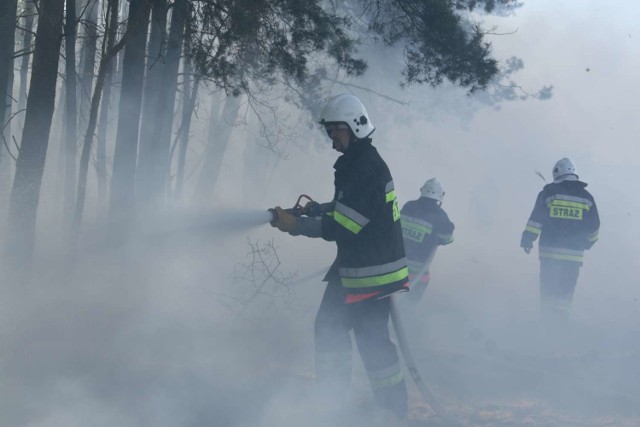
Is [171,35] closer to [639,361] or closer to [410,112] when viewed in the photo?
[639,361]

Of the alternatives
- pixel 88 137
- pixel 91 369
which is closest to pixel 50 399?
pixel 91 369

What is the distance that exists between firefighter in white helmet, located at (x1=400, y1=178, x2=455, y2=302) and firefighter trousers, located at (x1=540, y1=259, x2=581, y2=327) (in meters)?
1.33

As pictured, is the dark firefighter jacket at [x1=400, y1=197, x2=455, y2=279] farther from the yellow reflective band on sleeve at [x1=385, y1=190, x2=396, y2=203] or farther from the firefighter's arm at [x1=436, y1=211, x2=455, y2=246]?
the yellow reflective band on sleeve at [x1=385, y1=190, x2=396, y2=203]

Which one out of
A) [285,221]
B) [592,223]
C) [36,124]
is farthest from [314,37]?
[592,223]

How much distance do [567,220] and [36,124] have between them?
5638 mm

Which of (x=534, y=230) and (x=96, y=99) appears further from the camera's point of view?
(x=534, y=230)

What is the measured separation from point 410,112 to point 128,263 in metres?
15.1

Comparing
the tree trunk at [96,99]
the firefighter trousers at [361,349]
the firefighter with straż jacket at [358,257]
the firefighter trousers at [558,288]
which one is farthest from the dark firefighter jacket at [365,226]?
the firefighter trousers at [558,288]

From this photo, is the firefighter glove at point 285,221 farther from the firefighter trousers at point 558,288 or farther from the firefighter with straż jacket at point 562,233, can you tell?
the firefighter trousers at point 558,288

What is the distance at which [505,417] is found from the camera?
20.6 ft

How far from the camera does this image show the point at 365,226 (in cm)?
528

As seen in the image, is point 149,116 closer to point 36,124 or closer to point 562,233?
point 36,124

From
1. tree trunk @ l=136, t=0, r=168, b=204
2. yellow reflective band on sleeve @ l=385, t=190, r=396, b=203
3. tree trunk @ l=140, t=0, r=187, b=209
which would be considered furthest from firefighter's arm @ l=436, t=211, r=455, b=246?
yellow reflective band on sleeve @ l=385, t=190, r=396, b=203

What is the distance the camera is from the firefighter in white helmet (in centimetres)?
899
